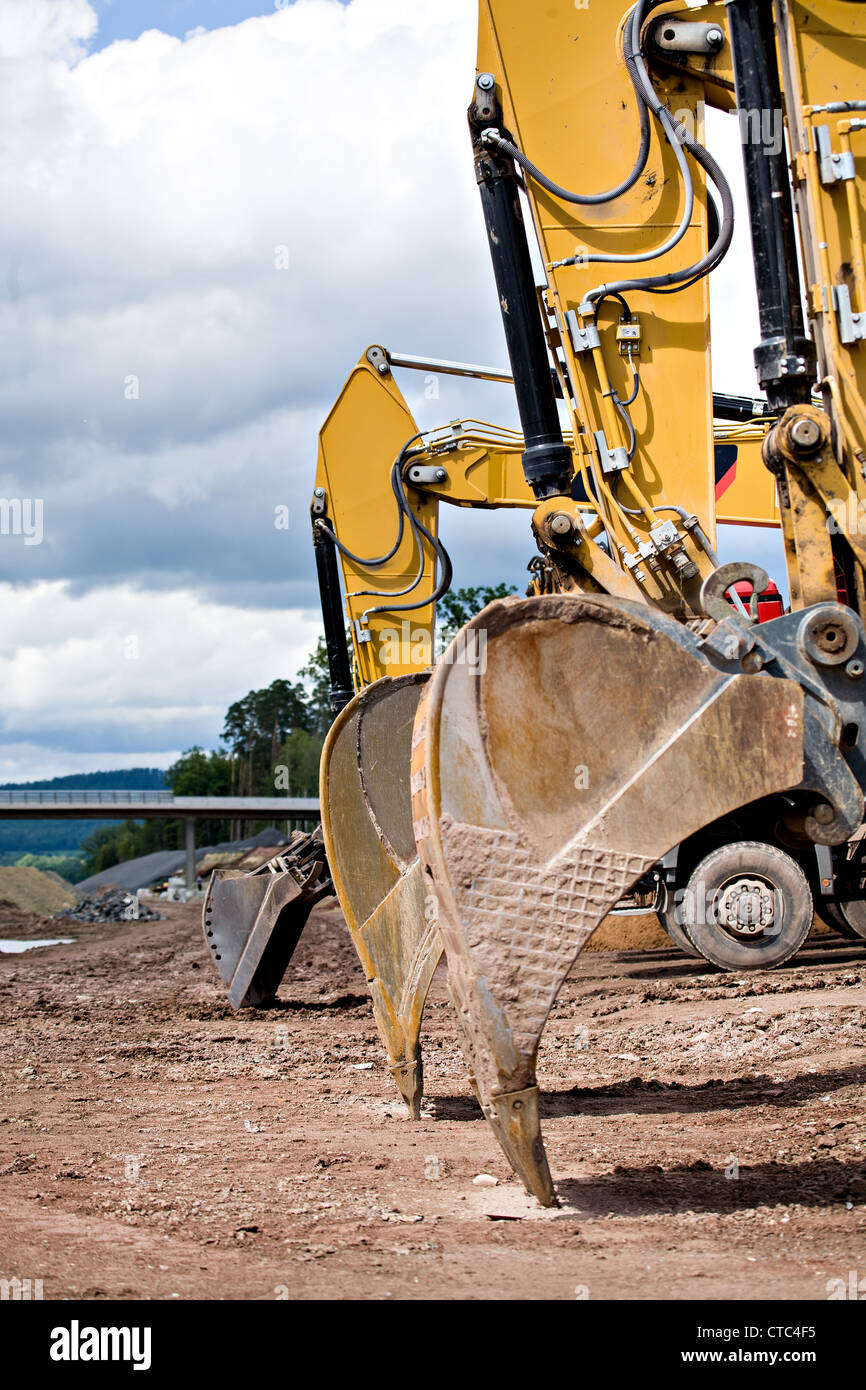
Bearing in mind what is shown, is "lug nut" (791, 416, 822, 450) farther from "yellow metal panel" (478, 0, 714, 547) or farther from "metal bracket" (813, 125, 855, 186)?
"yellow metal panel" (478, 0, 714, 547)

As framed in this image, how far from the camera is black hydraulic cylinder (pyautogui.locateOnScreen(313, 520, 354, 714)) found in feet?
38.6

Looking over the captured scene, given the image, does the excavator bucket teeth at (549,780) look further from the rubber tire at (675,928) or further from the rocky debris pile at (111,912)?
the rocky debris pile at (111,912)

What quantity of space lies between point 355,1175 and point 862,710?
211 centimetres

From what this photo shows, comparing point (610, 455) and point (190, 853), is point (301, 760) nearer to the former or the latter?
point (190, 853)

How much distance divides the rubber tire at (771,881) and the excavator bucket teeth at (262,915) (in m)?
2.75

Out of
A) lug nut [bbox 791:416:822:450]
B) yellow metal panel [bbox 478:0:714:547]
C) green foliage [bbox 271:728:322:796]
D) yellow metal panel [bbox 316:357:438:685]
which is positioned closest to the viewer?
lug nut [bbox 791:416:822:450]

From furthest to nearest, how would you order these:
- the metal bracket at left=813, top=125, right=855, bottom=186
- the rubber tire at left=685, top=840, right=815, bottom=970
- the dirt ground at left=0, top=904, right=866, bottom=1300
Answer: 1. the rubber tire at left=685, top=840, right=815, bottom=970
2. the metal bracket at left=813, top=125, right=855, bottom=186
3. the dirt ground at left=0, top=904, right=866, bottom=1300

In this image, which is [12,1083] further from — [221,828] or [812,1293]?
[221,828]

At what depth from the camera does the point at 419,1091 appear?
5.13 metres

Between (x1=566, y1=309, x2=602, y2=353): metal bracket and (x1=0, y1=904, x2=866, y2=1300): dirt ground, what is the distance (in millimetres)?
3036

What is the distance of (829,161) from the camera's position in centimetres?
389

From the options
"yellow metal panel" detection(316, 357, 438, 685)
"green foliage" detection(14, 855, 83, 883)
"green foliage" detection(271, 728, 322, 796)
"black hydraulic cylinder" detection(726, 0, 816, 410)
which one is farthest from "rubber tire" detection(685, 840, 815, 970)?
"green foliage" detection(14, 855, 83, 883)

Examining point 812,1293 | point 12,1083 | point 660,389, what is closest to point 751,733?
point 812,1293

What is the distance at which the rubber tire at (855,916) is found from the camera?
1023 centimetres
